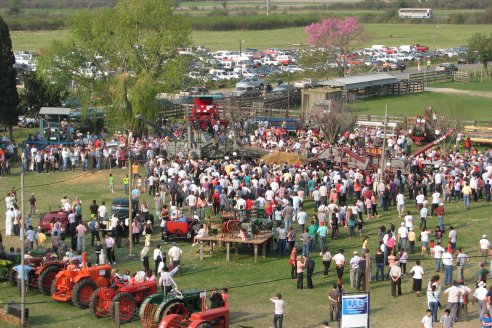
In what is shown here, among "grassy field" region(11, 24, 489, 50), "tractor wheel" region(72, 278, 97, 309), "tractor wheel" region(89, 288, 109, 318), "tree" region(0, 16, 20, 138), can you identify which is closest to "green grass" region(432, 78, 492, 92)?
"tree" region(0, 16, 20, 138)

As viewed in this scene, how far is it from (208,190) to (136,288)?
12.7 meters

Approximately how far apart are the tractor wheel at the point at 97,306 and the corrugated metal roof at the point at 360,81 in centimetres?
4088

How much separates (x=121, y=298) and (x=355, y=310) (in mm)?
6157

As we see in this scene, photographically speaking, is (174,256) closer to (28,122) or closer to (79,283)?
(79,283)

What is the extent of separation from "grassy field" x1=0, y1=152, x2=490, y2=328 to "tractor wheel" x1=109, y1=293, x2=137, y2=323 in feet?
0.84

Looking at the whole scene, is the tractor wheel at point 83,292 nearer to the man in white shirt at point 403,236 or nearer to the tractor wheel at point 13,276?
the tractor wheel at point 13,276

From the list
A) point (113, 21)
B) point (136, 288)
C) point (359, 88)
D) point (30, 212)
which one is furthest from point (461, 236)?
point (359, 88)

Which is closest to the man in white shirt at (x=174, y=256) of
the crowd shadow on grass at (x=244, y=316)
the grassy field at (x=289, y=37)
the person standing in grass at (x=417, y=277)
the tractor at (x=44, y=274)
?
the tractor at (x=44, y=274)

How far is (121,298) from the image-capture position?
25.2 meters

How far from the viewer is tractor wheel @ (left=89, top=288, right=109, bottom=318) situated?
84.0 ft

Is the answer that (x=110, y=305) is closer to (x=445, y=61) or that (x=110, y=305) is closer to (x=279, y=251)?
(x=279, y=251)

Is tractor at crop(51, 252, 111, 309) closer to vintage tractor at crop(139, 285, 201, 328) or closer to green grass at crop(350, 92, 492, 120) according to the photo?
vintage tractor at crop(139, 285, 201, 328)

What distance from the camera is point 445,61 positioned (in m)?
98.8

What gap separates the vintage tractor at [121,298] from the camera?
2527 centimetres
